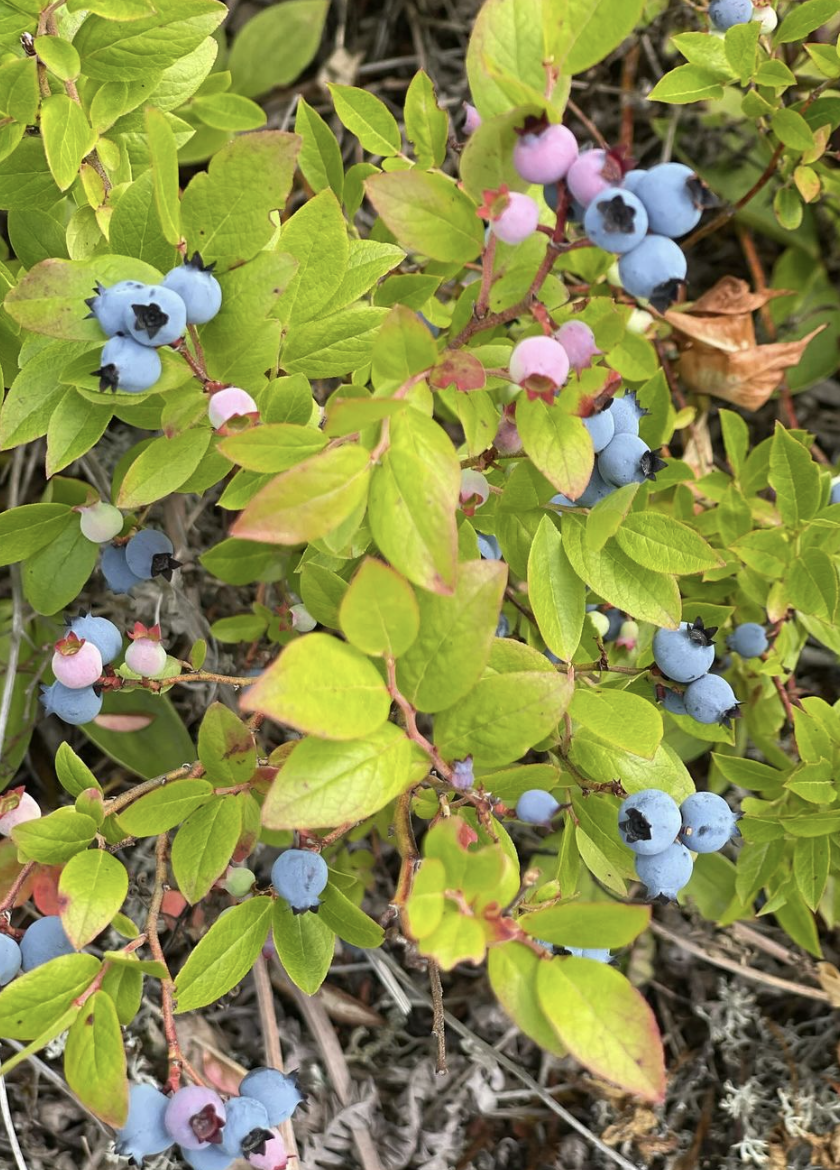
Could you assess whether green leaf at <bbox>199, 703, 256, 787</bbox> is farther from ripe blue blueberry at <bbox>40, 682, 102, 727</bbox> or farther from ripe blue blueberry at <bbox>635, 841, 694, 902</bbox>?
ripe blue blueberry at <bbox>635, 841, 694, 902</bbox>

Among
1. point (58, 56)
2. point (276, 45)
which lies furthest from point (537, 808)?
point (276, 45)

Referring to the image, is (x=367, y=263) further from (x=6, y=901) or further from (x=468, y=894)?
(x=6, y=901)

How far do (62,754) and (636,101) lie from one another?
8.27 ft

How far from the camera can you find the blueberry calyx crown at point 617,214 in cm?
117

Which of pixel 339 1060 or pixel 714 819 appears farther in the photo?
pixel 339 1060

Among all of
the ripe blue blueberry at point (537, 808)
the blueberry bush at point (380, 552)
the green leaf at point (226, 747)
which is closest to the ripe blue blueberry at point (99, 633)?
the blueberry bush at point (380, 552)

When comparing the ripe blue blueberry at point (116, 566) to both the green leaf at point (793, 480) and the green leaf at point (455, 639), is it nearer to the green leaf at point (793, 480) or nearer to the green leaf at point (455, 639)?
the green leaf at point (455, 639)

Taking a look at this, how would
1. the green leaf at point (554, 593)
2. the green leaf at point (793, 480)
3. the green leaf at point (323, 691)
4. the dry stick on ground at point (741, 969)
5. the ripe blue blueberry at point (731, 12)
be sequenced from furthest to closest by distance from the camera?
1. the dry stick on ground at point (741, 969)
2. the ripe blue blueberry at point (731, 12)
3. the green leaf at point (793, 480)
4. the green leaf at point (554, 593)
5. the green leaf at point (323, 691)

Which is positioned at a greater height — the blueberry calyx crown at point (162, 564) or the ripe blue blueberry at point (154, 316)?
the ripe blue blueberry at point (154, 316)

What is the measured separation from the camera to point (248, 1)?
3059 millimetres

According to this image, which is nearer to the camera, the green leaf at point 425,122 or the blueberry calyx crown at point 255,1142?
the blueberry calyx crown at point 255,1142

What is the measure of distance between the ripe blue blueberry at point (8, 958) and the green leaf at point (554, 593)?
94 centimetres

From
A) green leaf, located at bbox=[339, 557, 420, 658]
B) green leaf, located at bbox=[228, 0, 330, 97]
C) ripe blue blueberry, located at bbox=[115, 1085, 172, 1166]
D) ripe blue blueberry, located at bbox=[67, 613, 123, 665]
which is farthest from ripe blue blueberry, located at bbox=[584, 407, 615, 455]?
green leaf, located at bbox=[228, 0, 330, 97]

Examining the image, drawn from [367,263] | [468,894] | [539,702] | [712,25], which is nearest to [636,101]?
[712,25]
